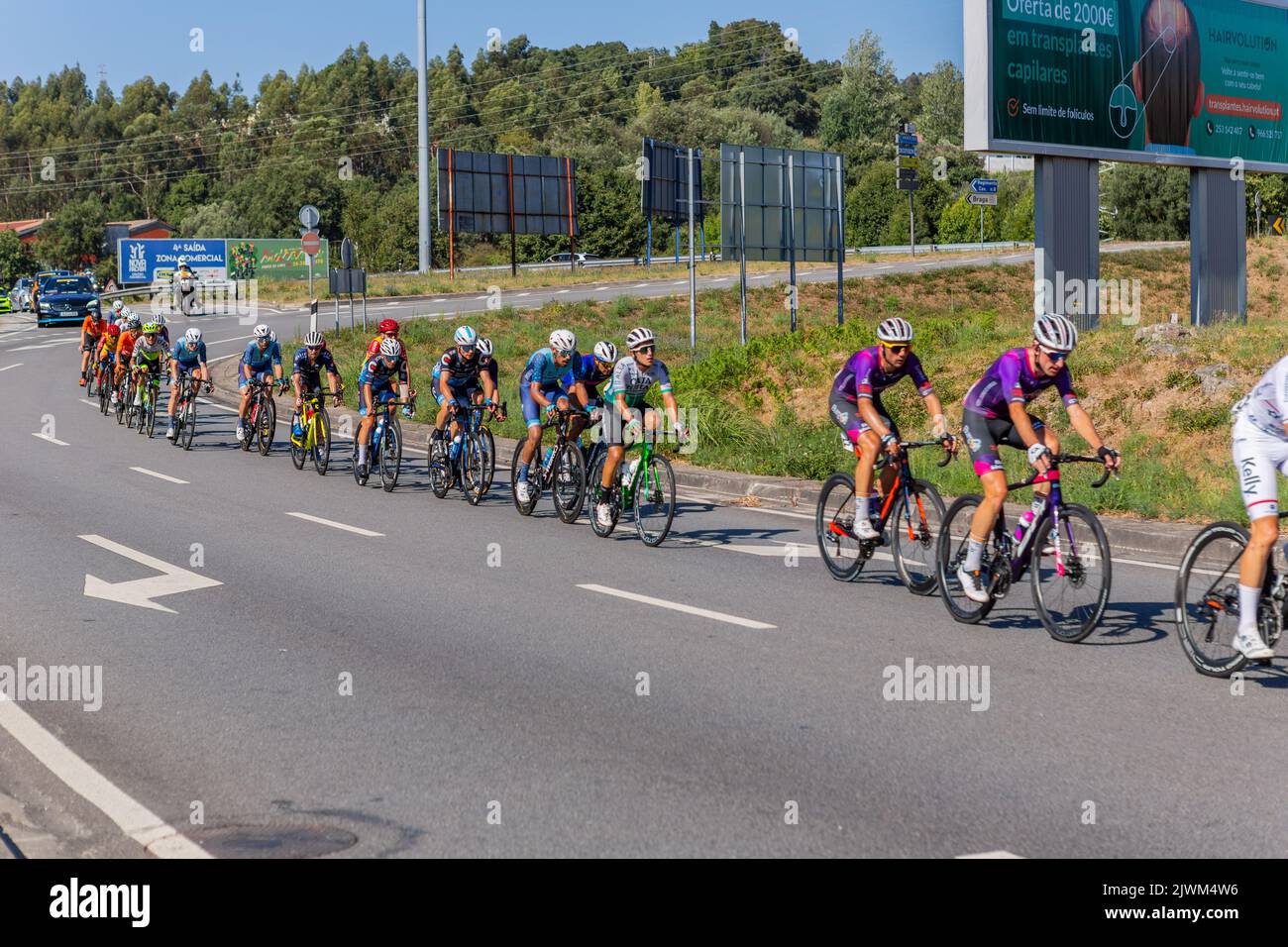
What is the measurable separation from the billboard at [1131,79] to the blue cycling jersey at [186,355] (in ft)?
41.6

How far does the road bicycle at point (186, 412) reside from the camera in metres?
21.6

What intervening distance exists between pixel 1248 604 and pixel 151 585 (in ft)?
25.2

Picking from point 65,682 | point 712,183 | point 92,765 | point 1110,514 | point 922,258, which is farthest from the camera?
point 712,183

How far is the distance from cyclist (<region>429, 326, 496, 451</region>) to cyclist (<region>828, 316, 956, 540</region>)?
553cm

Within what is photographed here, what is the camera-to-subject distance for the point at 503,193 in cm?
6197

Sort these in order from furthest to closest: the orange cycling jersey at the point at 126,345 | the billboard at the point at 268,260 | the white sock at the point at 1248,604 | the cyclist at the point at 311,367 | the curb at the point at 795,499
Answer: the billboard at the point at 268,260 → the orange cycling jersey at the point at 126,345 → the cyclist at the point at 311,367 → the curb at the point at 795,499 → the white sock at the point at 1248,604

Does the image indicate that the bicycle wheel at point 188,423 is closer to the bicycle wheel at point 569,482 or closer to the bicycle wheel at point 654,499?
the bicycle wheel at point 569,482

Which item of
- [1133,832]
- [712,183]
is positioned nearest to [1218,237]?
[1133,832]

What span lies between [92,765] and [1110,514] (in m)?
9.68

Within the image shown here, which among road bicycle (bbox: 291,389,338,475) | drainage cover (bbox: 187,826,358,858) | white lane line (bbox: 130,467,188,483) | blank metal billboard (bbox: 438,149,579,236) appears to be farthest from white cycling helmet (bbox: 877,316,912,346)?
blank metal billboard (bbox: 438,149,579,236)

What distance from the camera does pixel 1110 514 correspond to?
42.9 ft

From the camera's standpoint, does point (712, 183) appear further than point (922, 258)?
Yes

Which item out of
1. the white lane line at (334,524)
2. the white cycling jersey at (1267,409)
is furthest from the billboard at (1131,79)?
the white cycling jersey at (1267,409)
